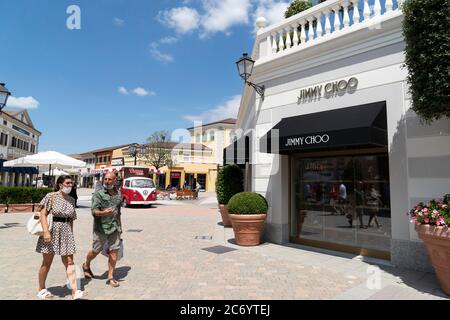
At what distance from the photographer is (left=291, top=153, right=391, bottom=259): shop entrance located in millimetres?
6371

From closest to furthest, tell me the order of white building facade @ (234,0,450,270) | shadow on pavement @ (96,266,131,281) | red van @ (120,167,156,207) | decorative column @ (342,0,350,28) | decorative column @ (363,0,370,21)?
shadow on pavement @ (96,266,131,281) < white building facade @ (234,0,450,270) < decorative column @ (363,0,370,21) < decorative column @ (342,0,350,28) < red van @ (120,167,156,207)

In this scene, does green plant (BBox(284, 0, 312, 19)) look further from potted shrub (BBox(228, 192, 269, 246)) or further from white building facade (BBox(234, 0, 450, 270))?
potted shrub (BBox(228, 192, 269, 246))

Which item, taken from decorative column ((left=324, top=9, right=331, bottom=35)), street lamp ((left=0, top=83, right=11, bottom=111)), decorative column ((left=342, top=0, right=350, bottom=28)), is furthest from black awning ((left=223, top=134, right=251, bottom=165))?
street lamp ((left=0, top=83, right=11, bottom=111))

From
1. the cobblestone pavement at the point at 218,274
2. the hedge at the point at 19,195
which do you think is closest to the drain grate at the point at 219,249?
the cobblestone pavement at the point at 218,274

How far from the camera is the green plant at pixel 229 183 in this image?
36.2ft

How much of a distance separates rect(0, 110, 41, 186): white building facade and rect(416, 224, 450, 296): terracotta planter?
37488mm

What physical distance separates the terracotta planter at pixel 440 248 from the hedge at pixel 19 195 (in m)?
15.9

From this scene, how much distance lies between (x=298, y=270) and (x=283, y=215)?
7.77 ft

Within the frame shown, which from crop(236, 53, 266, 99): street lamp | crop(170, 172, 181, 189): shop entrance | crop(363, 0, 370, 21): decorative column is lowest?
crop(170, 172, 181, 189): shop entrance

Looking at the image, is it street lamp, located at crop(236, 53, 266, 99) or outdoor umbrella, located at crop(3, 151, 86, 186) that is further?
outdoor umbrella, located at crop(3, 151, 86, 186)

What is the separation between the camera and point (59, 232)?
4082 mm

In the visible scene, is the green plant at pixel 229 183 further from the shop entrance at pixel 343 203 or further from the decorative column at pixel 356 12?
the decorative column at pixel 356 12

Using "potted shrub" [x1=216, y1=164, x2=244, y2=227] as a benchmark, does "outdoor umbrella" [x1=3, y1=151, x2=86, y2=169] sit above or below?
above
